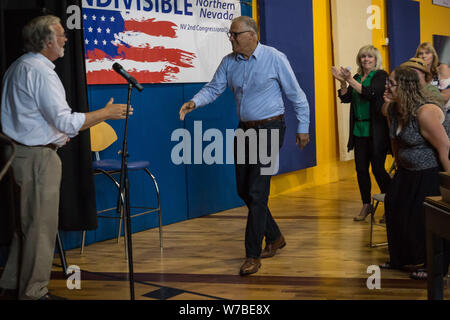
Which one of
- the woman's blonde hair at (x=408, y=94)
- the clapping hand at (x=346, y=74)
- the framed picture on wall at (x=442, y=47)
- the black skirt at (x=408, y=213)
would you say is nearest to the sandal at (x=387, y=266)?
the black skirt at (x=408, y=213)

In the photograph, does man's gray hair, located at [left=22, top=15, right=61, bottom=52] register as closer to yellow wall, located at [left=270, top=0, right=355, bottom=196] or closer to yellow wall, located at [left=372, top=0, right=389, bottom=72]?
yellow wall, located at [left=270, top=0, right=355, bottom=196]

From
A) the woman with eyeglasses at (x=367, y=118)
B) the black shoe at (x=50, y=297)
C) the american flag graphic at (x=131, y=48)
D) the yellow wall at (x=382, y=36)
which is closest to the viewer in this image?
the black shoe at (x=50, y=297)

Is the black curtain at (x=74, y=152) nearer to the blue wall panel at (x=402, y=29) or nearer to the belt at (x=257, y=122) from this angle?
the belt at (x=257, y=122)

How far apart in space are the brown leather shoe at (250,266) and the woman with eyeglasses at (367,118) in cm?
172

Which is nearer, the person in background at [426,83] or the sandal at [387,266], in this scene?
the person in background at [426,83]

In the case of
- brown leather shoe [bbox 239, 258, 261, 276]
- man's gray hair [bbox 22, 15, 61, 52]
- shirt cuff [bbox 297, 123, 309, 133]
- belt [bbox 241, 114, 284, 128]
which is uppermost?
man's gray hair [bbox 22, 15, 61, 52]

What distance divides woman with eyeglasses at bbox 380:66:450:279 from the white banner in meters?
2.24

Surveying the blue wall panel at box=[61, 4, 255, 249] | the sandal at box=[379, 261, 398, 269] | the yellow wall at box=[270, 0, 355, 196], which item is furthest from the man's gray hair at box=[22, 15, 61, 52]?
the yellow wall at box=[270, 0, 355, 196]

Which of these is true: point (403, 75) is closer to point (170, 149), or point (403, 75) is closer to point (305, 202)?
point (170, 149)

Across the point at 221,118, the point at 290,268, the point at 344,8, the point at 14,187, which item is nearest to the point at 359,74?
the point at 221,118

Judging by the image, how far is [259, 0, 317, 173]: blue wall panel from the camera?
267 inches

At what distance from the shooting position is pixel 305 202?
22.0ft

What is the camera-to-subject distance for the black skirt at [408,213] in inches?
152
